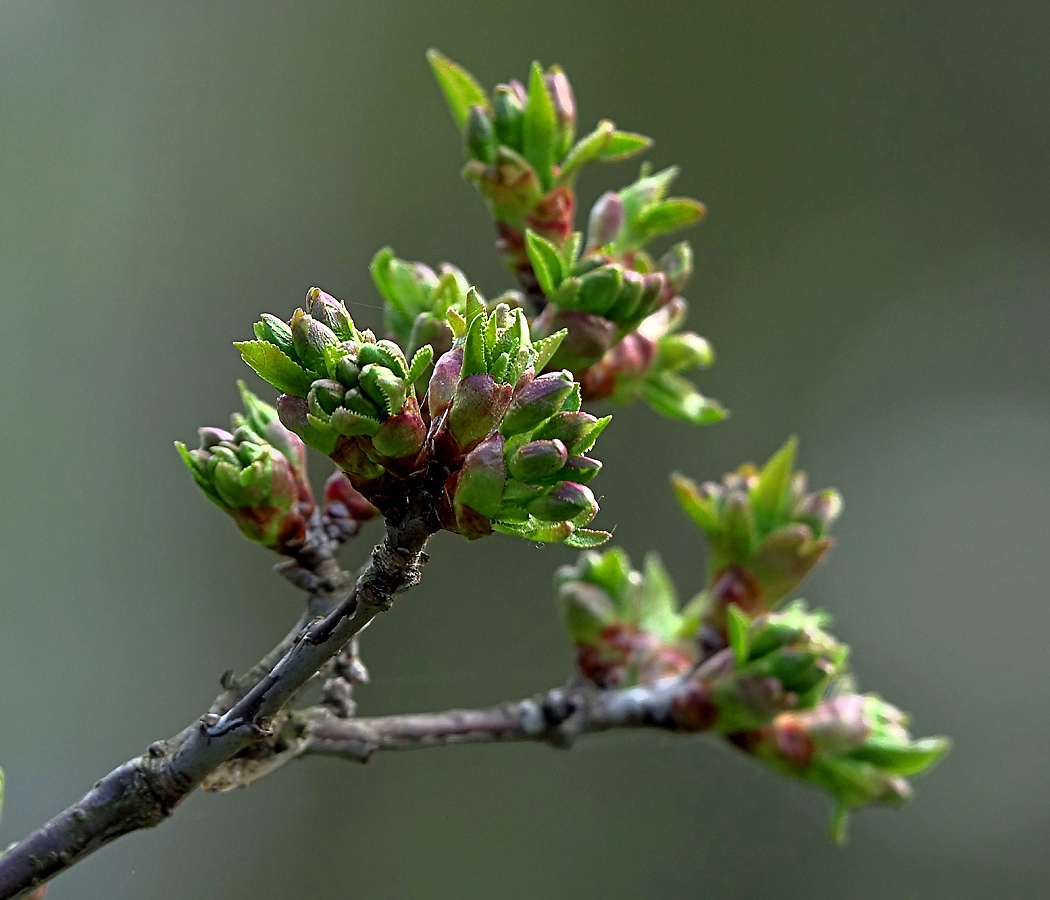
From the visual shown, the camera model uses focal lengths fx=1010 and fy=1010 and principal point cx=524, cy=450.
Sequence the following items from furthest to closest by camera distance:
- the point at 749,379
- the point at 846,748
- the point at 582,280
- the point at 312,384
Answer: the point at 749,379, the point at 846,748, the point at 582,280, the point at 312,384

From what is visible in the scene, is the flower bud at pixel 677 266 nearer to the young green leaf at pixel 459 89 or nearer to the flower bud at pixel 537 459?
the young green leaf at pixel 459 89

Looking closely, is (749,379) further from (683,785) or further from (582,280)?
(582,280)

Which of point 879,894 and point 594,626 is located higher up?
point 594,626

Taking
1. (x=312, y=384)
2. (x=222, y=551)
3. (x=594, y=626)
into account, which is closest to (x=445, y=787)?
(x=222, y=551)

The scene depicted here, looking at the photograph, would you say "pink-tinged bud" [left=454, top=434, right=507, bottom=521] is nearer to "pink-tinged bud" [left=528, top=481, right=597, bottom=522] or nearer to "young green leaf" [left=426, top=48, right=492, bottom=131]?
"pink-tinged bud" [left=528, top=481, right=597, bottom=522]

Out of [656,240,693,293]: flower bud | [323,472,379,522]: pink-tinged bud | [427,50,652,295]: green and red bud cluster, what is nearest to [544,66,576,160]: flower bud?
[427,50,652,295]: green and red bud cluster

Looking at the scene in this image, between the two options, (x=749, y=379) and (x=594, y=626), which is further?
(x=749, y=379)

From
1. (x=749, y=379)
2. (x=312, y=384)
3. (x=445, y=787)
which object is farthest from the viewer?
(x=749, y=379)
